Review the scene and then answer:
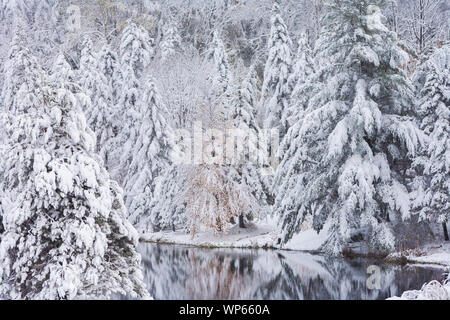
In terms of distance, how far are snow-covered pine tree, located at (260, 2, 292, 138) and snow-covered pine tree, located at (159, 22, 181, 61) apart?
8665 millimetres

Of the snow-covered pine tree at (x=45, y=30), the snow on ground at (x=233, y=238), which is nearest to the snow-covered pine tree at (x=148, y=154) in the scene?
the snow on ground at (x=233, y=238)

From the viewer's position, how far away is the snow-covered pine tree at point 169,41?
123 feet

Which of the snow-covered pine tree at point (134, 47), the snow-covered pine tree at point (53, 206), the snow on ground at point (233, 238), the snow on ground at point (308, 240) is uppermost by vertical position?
the snow-covered pine tree at point (134, 47)

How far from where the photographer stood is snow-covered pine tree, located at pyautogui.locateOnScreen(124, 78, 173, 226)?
106 feet

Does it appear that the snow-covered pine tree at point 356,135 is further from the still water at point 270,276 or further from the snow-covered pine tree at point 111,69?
the snow-covered pine tree at point 111,69

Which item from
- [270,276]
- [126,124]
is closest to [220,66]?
[126,124]

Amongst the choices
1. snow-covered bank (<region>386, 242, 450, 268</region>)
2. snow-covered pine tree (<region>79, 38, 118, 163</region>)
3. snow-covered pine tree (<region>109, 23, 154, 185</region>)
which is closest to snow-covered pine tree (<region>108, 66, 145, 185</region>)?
snow-covered pine tree (<region>109, 23, 154, 185</region>)

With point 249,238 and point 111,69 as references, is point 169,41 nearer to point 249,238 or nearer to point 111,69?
point 111,69

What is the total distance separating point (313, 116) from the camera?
20.1 m

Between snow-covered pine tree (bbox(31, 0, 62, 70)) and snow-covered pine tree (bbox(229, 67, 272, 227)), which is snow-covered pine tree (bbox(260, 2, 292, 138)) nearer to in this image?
snow-covered pine tree (bbox(229, 67, 272, 227))

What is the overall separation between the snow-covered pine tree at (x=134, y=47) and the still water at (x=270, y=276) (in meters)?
16.8

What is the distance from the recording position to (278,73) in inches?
1270

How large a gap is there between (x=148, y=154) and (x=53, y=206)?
881 inches

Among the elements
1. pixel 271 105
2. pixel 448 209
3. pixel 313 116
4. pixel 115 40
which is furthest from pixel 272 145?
pixel 115 40
